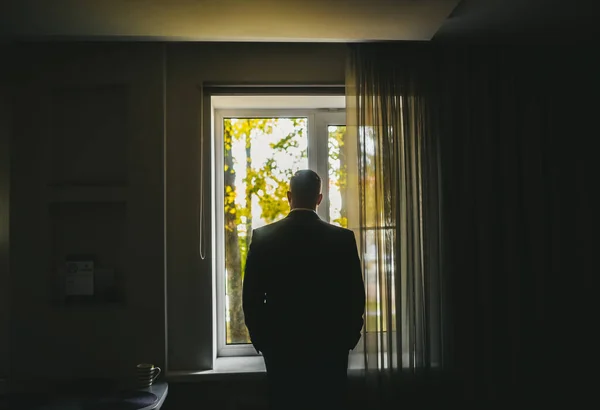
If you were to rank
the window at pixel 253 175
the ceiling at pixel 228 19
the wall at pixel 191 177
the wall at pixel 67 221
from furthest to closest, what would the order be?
the window at pixel 253 175
the wall at pixel 191 177
the wall at pixel 67 221
the ceiling at pixel 228 19

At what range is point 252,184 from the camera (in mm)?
2648

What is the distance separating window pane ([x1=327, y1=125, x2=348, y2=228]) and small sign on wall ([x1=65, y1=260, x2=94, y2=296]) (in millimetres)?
1225

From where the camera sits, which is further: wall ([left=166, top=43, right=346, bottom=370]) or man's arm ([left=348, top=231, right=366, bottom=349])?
wall ([left=166, top=43, right=346, bottom=370])

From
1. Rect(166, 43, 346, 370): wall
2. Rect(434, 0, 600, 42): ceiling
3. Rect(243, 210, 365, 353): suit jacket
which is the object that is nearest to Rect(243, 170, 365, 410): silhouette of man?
Rect(243, 210, 365, 353): suit jacket

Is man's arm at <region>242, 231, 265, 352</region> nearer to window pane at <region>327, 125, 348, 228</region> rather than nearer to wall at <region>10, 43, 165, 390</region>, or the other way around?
wall at <region>10, 43, 165, 390</region>

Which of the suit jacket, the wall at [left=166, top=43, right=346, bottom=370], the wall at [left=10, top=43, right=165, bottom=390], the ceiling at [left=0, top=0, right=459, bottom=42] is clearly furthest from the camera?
the wall at [left=166, top=43, right=346, bottom=370]

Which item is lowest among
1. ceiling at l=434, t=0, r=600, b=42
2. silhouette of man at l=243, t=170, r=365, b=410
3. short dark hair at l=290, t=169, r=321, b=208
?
silhouette of man at l=243, t=170, r=365, b=410

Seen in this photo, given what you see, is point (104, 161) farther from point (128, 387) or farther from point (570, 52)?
point (570, 52)

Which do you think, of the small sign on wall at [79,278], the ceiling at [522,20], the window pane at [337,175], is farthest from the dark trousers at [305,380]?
the ceiling at [522,20]

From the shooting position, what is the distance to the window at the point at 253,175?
8.64 feet

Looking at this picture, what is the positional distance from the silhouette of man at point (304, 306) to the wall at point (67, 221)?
57 centimetres

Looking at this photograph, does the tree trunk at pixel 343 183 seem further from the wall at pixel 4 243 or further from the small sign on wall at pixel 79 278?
the wall at pixel 4 243

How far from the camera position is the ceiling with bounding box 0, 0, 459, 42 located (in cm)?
181

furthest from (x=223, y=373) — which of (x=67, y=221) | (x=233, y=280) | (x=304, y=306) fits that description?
(x=67, y=221)
